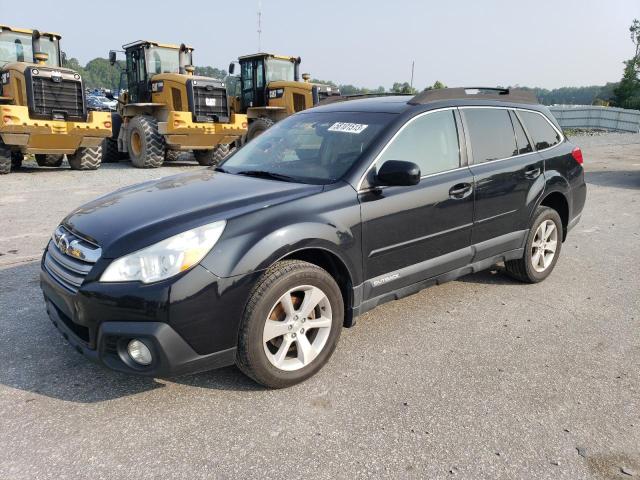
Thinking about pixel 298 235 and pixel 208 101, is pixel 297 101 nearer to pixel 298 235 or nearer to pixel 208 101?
pixel 208 101

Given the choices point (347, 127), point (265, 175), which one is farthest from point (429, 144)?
point (265, 175)

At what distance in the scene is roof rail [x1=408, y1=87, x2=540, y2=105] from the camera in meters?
Result: 3.93

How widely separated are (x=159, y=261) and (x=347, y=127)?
179cm

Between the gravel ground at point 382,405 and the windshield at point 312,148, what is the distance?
3.90ft

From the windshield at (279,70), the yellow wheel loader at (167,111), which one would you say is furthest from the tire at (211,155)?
the windshield at (279,70)

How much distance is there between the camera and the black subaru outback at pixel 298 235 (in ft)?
8.73

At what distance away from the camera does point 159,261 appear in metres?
2.65

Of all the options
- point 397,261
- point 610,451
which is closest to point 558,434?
point 610,451

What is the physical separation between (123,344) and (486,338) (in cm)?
243

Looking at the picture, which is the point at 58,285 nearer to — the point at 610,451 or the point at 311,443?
the point at 311,443

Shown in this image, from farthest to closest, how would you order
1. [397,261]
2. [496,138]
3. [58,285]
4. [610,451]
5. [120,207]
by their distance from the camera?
[496,138] → [397,261] → [120,207] → [58,285] → [610,451]

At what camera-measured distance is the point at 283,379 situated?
2.98m

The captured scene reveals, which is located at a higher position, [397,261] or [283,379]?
[397,261]

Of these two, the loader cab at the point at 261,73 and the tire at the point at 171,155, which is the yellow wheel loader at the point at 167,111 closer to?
the tire at the point at 171,155
